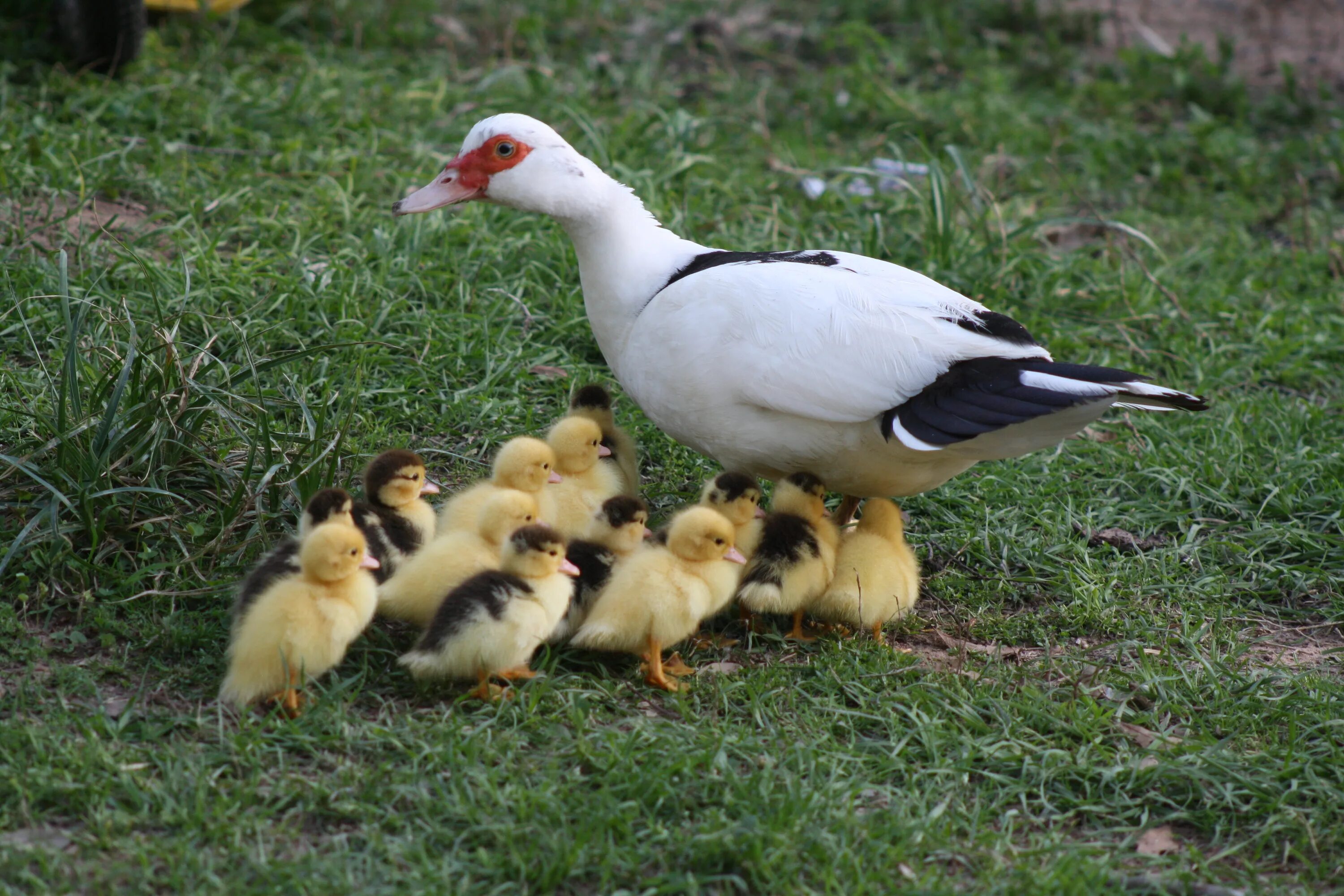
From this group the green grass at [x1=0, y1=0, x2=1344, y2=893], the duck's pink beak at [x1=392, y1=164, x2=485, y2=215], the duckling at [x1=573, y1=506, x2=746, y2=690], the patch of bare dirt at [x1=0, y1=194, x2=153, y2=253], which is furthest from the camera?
the patch of bare dirt at [x1=0, y1=194, x2=153, y2=253]

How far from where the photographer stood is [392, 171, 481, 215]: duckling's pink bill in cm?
407

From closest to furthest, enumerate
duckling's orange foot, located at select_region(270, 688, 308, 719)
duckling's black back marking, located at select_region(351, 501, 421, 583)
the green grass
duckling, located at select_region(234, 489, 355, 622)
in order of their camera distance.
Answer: the green grass
duckling's orange foot, located at select_region(270, 688, 308, 719)
duckling, located at select_region(234, 489, 355, 622)
duckling's black back marking, located at select_region(351, 501, 421, 583)

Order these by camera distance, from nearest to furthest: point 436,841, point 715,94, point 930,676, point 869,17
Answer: point 436,841 → point 930,676 → point 715,94 → point 869,17

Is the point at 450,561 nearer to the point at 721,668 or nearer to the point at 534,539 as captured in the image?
the point at 534,539

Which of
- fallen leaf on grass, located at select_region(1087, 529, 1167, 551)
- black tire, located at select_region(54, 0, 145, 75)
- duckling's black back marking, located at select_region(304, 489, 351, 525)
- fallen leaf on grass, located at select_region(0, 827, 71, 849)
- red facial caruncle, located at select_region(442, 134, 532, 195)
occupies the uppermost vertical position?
black tire, located at select_region(54, 0, 145, 75)

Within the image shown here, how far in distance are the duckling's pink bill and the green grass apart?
1.79 feet

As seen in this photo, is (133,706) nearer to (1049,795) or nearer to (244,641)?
(244,641)

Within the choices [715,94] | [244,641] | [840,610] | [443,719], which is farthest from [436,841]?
[715,94]

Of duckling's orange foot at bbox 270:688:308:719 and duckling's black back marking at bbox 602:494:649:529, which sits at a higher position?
duckling's black back marking at bbox 602:494:649:529

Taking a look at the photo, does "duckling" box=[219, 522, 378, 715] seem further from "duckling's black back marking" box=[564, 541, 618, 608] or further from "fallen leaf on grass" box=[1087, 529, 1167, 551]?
"fallen leaf on grass" box=[1087, 529, 1167, 551]

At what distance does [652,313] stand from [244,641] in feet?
4.85

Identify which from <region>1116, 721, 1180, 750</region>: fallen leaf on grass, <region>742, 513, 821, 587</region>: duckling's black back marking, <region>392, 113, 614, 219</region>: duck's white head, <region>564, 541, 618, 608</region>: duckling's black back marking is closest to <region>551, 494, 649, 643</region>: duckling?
<region>564, 541, 618, 608</region>: duckling's black back marking

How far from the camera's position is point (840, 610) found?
3.62 metres

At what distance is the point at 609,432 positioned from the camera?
13.3 feet
